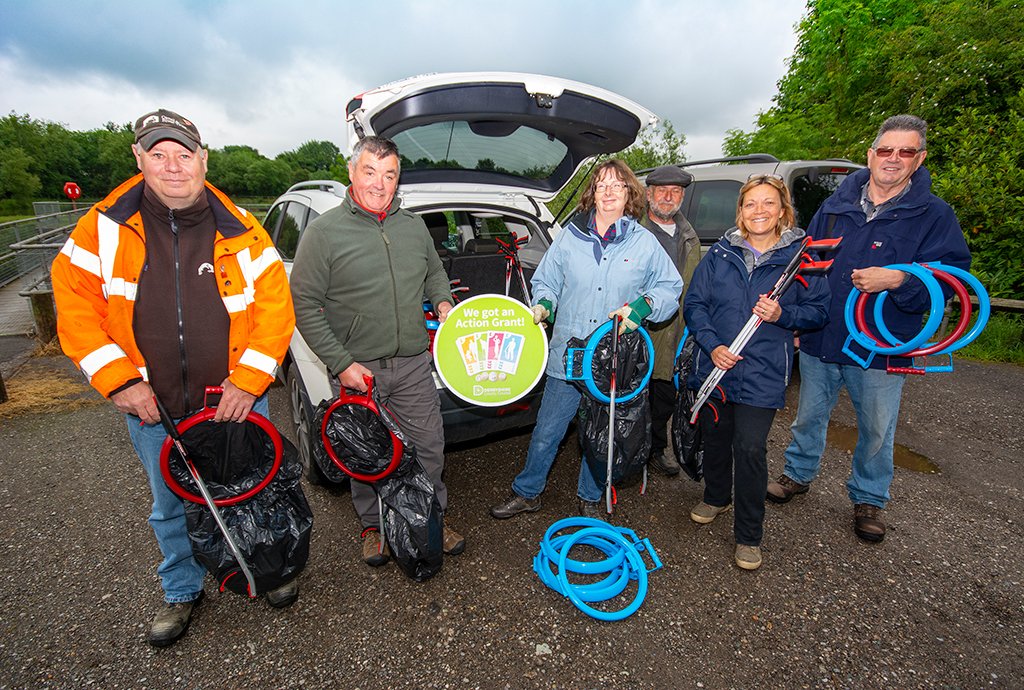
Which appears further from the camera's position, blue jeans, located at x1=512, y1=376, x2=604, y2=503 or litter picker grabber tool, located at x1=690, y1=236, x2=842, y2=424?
blue jeans, located at x1=512, y1=376, x2=604, y2=503

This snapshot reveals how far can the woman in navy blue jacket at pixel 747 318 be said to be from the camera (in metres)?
2.41

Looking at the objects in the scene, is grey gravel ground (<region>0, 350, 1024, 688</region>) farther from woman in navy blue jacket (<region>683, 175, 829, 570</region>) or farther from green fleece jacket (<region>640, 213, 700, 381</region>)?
green fleece jacket (<region>640, 213, 700, 381</region>)

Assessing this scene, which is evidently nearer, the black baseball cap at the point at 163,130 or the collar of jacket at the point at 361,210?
the black baseball cap at the point at 163,130

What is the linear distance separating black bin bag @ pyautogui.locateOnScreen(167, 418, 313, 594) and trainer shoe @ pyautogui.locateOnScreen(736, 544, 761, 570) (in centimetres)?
202

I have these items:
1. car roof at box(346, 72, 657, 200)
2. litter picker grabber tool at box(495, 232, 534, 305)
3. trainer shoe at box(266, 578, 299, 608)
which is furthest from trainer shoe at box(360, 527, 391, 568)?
car roof at box(346, 72, 657, 200)

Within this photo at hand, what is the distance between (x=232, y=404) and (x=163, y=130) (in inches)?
38.9

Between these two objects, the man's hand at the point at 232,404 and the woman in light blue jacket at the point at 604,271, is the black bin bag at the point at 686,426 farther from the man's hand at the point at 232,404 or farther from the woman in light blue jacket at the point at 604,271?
the man's hand at the point at 232,404

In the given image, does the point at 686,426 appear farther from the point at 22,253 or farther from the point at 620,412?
the point at 22,253

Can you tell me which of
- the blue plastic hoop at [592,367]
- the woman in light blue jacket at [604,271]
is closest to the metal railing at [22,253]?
the woman in light blue jacket at [604,271]

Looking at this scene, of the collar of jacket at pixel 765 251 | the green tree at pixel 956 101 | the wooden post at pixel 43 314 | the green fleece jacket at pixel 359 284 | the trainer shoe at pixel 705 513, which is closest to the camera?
the green fleece jacket at pixel 359 284

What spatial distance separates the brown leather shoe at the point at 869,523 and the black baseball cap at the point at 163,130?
11.6 ft

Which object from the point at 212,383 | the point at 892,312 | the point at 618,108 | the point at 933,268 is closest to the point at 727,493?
the point at 892,312

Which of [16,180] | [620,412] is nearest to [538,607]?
[620,412]

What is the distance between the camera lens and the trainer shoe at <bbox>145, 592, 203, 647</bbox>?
84.2 inches
